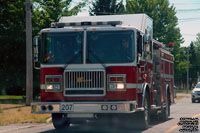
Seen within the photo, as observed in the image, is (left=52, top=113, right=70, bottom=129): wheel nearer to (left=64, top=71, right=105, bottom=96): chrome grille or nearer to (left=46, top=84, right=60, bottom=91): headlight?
(left=46, top=84, right=60, bottom=91): headlight

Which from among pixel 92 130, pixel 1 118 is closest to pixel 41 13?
pixel 1 118

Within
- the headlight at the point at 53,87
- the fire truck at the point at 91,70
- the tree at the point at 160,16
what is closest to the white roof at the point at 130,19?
the fire truck at the point at 91,70

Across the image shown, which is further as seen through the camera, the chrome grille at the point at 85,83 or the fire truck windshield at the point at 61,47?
the fire truck windshield at the point at 61,47

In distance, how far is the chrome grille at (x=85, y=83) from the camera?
40.4 feet

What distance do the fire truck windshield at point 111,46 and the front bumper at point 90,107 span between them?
122 centimetres

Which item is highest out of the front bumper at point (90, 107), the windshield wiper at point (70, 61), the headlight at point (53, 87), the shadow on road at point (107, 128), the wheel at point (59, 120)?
the windshield wiper at point (70, 61)

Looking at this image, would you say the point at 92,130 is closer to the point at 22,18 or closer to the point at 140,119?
the point at 140,119

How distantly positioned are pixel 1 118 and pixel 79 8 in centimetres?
1777

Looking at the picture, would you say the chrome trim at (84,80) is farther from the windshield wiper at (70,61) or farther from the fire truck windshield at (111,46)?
the fire truck windshield at (111,46)

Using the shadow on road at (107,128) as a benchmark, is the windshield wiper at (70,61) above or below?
above

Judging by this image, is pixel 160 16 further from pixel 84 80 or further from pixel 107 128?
pixel 84 80

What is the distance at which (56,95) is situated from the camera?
12.6 metres

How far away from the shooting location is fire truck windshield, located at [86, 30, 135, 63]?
1239cm

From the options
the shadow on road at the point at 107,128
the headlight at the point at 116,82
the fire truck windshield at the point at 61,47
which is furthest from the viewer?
the shadow on road at the point at 107,128
